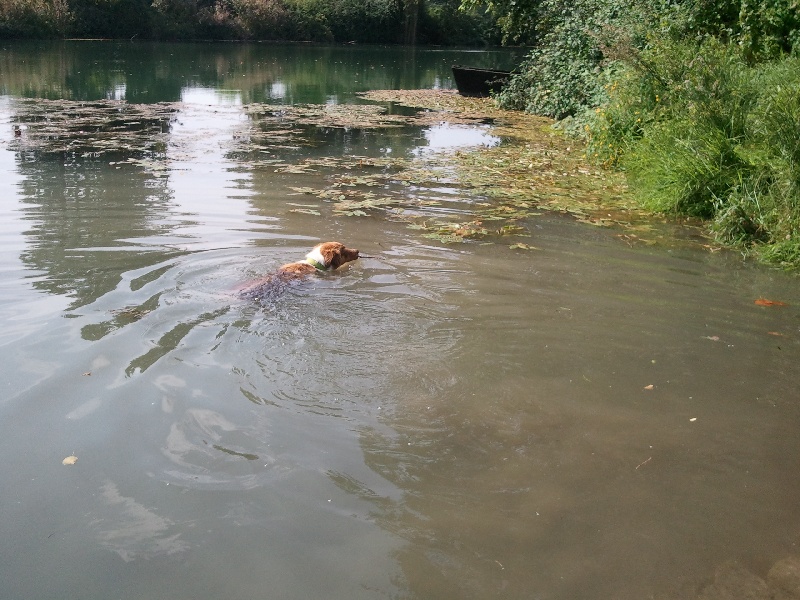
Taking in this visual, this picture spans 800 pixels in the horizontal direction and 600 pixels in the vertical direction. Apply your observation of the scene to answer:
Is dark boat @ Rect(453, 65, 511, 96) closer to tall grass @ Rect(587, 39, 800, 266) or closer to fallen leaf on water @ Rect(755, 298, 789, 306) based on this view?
tall grass @ Rect(587, 39, 800, 266)

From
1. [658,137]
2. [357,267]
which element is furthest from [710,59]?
[357,267]

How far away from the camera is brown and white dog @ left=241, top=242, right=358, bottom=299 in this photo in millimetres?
5355

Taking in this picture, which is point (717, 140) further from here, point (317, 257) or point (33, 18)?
point (33, 18)

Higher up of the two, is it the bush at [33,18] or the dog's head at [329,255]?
the bush at [33,18]

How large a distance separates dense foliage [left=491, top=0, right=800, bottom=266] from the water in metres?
0.95

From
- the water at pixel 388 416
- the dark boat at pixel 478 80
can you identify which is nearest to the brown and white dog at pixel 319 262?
the water at pixel 388 416

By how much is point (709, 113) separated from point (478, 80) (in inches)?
495

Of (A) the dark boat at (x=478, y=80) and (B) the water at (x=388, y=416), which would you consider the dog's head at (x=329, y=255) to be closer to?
(B) the water at (x=388, y=416)

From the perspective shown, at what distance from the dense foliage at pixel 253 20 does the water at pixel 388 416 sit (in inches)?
1319

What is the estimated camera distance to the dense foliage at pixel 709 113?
700 centimetres

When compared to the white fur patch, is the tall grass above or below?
above

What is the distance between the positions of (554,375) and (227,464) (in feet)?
6.44

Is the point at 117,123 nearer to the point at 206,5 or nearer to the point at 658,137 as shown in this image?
the point at 658,137

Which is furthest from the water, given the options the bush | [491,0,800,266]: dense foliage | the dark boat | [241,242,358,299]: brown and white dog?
the bush
